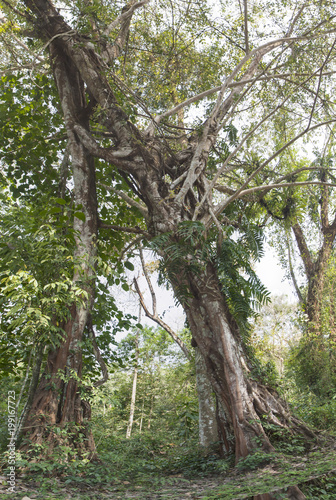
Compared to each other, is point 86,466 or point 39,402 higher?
point 39,402

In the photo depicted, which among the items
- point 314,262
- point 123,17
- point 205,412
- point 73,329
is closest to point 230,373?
point 73,329

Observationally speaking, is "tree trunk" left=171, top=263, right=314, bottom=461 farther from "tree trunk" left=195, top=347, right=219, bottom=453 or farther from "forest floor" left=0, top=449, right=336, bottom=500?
"tree trunk" left=195, top=347, right=219, bottom=453

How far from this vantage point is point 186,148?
5336 mm

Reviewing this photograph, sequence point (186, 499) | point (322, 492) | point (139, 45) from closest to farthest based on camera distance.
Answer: point (186, 499) < point (322, 492) < point (139, 45)

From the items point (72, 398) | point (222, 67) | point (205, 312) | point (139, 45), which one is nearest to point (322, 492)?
point (205, 312)

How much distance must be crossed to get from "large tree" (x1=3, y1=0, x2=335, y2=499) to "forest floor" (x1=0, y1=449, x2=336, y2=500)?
215 millimetres

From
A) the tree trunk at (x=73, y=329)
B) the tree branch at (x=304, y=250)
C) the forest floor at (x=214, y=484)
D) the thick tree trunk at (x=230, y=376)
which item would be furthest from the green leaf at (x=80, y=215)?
the tree branch at (x=304, y=250)

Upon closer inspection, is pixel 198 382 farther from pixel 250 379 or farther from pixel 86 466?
pixel 86 466

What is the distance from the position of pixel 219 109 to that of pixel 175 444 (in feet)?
18.0

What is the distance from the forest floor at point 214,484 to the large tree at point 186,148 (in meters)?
0.22

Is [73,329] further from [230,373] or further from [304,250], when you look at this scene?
[304,250]

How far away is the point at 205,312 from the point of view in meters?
3.82

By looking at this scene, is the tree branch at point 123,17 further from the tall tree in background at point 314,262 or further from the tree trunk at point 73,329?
the tall tree in background at point 314,262

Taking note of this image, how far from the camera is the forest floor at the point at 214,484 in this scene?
2254mm
